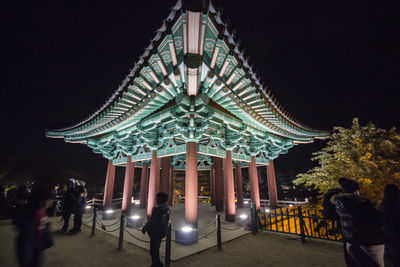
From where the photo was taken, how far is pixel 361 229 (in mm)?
2334

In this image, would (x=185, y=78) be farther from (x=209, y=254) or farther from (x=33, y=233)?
(x=209, y=254)

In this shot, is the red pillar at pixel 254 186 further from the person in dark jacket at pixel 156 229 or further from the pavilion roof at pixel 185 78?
the person in dark jacket at pixel 156 229

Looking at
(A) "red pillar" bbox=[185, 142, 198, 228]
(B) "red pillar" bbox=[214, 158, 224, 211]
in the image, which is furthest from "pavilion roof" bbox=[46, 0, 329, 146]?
(B) "red pillar" bbox=[214, 158, 224, 211]

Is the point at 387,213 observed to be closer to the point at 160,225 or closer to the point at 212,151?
the point at 160,225

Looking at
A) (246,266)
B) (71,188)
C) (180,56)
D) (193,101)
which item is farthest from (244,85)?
(71,188)

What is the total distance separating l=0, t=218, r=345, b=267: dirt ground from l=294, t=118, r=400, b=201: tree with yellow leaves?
11.9ft

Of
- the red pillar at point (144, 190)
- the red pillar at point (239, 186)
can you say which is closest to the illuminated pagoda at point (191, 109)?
the red pillar at point (239, 186)

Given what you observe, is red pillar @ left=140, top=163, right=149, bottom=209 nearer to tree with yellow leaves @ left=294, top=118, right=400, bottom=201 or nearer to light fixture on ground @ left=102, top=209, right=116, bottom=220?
light fixture on ground @ left=102, top=209, right=116, bottom=220

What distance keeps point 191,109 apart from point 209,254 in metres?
5.03

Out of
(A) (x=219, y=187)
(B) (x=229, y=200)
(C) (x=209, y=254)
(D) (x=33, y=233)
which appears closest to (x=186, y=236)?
(C) (x=209, y=254)

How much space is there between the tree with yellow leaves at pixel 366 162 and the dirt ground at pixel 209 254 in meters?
3.63

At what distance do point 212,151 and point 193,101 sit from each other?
3.25 m

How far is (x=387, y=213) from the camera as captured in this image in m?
2.64

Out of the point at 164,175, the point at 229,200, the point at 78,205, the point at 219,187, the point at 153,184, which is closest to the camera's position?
the point at 78,205
